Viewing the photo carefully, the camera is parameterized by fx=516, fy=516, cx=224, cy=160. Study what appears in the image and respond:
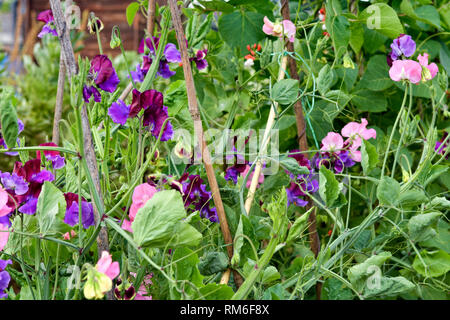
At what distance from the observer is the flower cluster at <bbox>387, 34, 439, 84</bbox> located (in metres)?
0.72

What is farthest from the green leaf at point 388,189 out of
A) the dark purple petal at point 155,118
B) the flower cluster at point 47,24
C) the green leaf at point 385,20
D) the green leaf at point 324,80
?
the flower cluster at point 47,24

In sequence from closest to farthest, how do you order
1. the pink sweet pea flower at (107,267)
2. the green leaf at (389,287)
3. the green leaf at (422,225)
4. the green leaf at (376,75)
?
the pink sweet pea flower at (107,267), the green leaf at (389,287), the green leaf at (422,225), the green leaf at (376,75)

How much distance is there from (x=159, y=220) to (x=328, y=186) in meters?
0.22

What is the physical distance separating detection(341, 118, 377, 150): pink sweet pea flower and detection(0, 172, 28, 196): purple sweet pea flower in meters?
0.47

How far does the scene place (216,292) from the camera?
0.50 metres

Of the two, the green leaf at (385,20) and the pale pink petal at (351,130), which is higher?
the green leaf at (385,20)

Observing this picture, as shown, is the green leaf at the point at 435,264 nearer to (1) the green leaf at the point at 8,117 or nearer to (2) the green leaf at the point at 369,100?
(2) the green leaf at the point at 369,100

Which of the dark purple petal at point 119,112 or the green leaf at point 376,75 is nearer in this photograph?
the dark purple petal at point 119,112

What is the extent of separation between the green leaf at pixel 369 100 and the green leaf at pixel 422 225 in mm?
427

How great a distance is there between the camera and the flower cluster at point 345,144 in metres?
0.79

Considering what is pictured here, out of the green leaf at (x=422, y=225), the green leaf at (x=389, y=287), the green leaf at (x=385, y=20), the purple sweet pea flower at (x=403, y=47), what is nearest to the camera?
the green leaf at (x=389, y=287)

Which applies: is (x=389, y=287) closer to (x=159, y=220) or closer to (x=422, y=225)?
(x=422, y=225)
